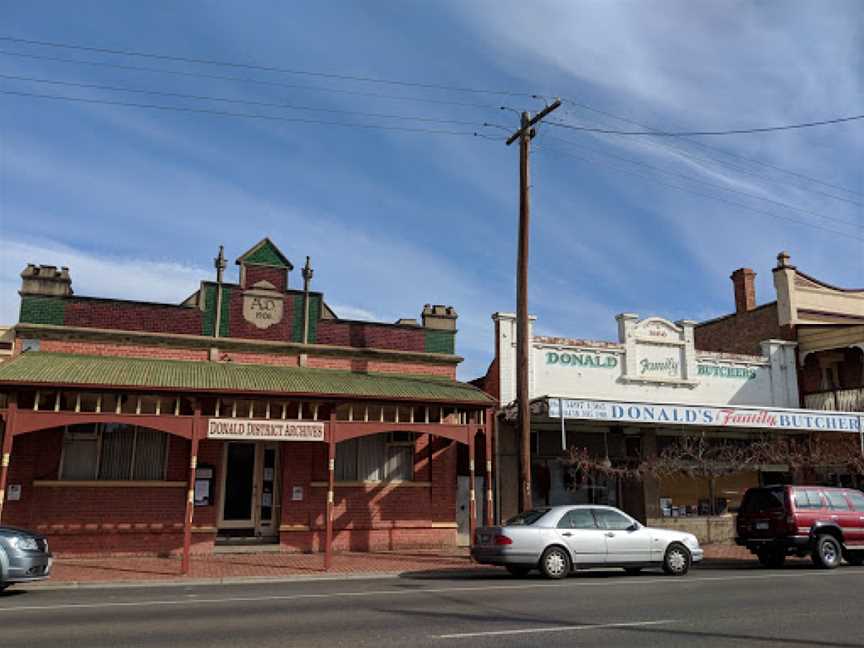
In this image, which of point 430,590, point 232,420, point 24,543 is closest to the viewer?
point 24,543

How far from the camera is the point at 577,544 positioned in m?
13.6

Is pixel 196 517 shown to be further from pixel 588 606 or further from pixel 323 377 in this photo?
pixel 588 606

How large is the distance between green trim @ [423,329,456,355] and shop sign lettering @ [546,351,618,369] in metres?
2.93

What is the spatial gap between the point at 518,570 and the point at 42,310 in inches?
471

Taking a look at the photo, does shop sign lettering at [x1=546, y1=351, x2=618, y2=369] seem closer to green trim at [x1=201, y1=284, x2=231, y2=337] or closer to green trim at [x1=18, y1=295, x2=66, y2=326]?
green trim at [x1=201, y1=284, x2=231, y2=337]

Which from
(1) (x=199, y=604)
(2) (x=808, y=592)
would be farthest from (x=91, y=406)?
(2) (x=808, y=592)

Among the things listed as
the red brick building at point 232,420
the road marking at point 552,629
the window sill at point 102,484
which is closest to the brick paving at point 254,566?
the red brick building at point 232,420

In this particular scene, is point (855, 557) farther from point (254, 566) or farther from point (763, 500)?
point (254, 566)

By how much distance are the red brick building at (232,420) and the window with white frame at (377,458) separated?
0.04 meters

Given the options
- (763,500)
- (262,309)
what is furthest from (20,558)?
(763,500)

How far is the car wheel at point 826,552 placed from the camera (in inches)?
603

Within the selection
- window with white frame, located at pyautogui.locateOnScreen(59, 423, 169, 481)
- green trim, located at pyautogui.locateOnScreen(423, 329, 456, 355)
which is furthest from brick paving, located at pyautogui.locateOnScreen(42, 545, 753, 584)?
green trim, located at pyautogui.locateOnScreen(423, 329, 456, 355)

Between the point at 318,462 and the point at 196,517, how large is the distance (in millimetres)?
3025

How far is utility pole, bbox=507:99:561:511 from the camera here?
16.4 m
